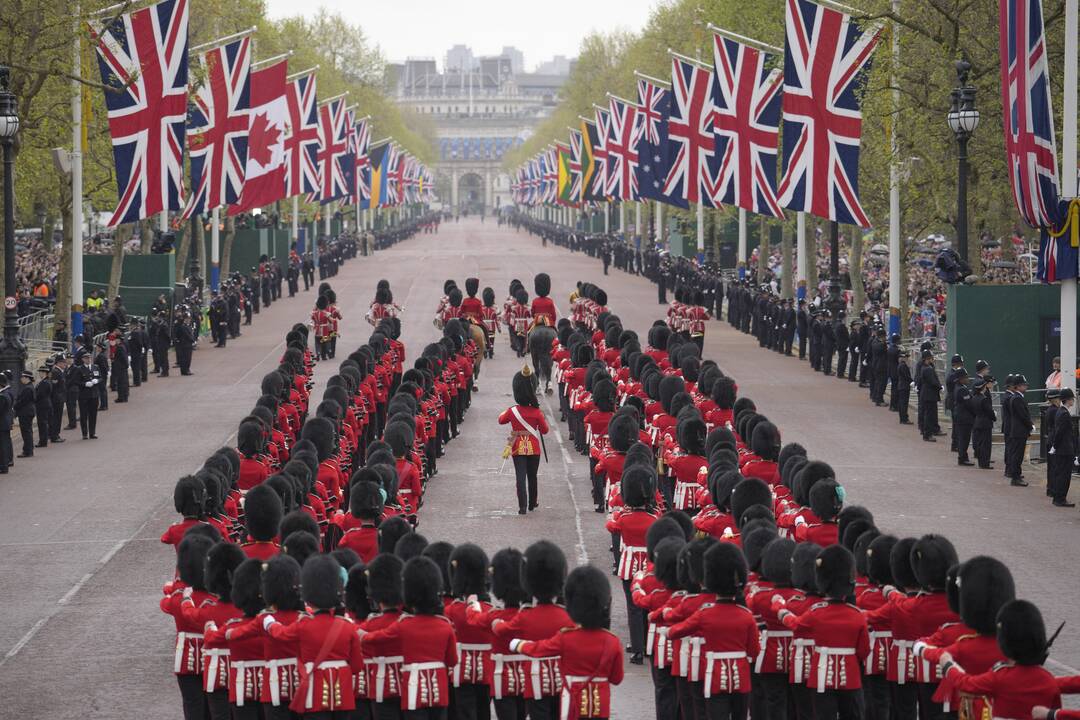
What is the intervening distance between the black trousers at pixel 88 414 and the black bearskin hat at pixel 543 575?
15.7 metres

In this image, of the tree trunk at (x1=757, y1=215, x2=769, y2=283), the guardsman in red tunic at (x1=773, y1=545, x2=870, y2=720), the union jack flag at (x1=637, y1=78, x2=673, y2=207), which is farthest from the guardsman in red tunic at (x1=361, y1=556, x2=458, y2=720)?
the tree trunk at (x1=757, y1=215, x2=769, y2=283)

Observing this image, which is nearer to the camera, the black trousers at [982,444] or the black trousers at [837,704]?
the black trousers at [837,704]

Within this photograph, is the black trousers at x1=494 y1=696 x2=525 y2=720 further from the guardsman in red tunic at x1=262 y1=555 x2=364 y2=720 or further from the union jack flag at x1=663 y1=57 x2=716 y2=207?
the union jack flag at x1=663 y1=57 x2=716 y2=207

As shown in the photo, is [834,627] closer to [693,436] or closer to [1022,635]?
[1022,635]

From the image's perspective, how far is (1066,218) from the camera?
21562 millimetres

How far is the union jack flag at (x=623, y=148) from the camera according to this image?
173ft

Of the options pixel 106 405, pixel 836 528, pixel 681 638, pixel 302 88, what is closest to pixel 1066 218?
pixel 836 528

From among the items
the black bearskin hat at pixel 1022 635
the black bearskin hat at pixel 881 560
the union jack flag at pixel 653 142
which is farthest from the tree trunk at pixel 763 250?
the black bearskin hat at pixel 1022 635

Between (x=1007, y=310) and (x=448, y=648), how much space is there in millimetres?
17867

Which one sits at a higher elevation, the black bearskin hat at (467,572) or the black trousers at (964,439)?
the black bearskin hat at (467,572)

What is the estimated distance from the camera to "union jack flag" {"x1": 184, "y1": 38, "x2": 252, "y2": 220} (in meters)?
34.2

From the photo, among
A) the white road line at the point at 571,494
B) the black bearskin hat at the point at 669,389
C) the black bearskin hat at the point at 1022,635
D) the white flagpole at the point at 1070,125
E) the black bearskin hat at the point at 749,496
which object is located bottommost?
the white road line at the point at 571,494

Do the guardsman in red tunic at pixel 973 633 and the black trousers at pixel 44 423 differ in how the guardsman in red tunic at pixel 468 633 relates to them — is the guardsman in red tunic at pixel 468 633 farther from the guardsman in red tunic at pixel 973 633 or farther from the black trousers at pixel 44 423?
the black trousers at pixel 44 423

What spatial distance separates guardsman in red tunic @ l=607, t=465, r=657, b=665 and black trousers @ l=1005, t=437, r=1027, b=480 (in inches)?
344
